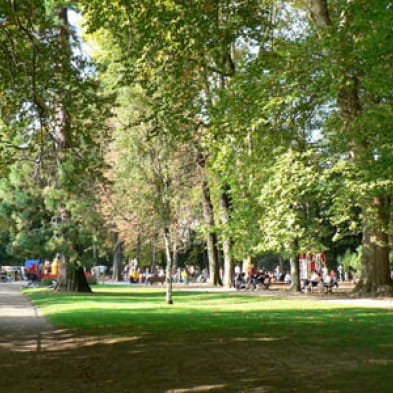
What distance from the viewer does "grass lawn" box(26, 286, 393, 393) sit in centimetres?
741

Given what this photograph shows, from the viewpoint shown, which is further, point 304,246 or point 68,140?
point 304,246

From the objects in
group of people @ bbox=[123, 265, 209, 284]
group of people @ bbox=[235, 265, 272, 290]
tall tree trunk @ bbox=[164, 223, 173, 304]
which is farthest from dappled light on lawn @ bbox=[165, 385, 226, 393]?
group of people @ bbox=[123, 265, 209, 284]

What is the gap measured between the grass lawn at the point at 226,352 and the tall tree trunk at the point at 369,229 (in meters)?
7.51

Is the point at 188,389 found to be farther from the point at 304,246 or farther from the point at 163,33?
the point at 304,246

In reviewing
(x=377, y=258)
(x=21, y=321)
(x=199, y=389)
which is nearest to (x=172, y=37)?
(x=21, y=321)

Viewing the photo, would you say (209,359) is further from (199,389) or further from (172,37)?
(172,37)

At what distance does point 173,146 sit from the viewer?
72.9 feet

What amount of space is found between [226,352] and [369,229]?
16630 millimetres

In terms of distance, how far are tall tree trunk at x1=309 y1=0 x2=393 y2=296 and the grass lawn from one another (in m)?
7.51

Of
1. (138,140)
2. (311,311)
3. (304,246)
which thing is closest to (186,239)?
(304,246)

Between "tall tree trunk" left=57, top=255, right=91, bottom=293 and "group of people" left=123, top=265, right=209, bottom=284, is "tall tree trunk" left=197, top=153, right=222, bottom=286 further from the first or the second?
"tall tree trunk" left=57, top=255, right=91, bottom=293

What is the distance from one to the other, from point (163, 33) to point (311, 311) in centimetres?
927

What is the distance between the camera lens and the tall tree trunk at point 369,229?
78.4ft

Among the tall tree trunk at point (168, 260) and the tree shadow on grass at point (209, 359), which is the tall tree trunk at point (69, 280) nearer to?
the tall tree trunk at point (168, 260)
